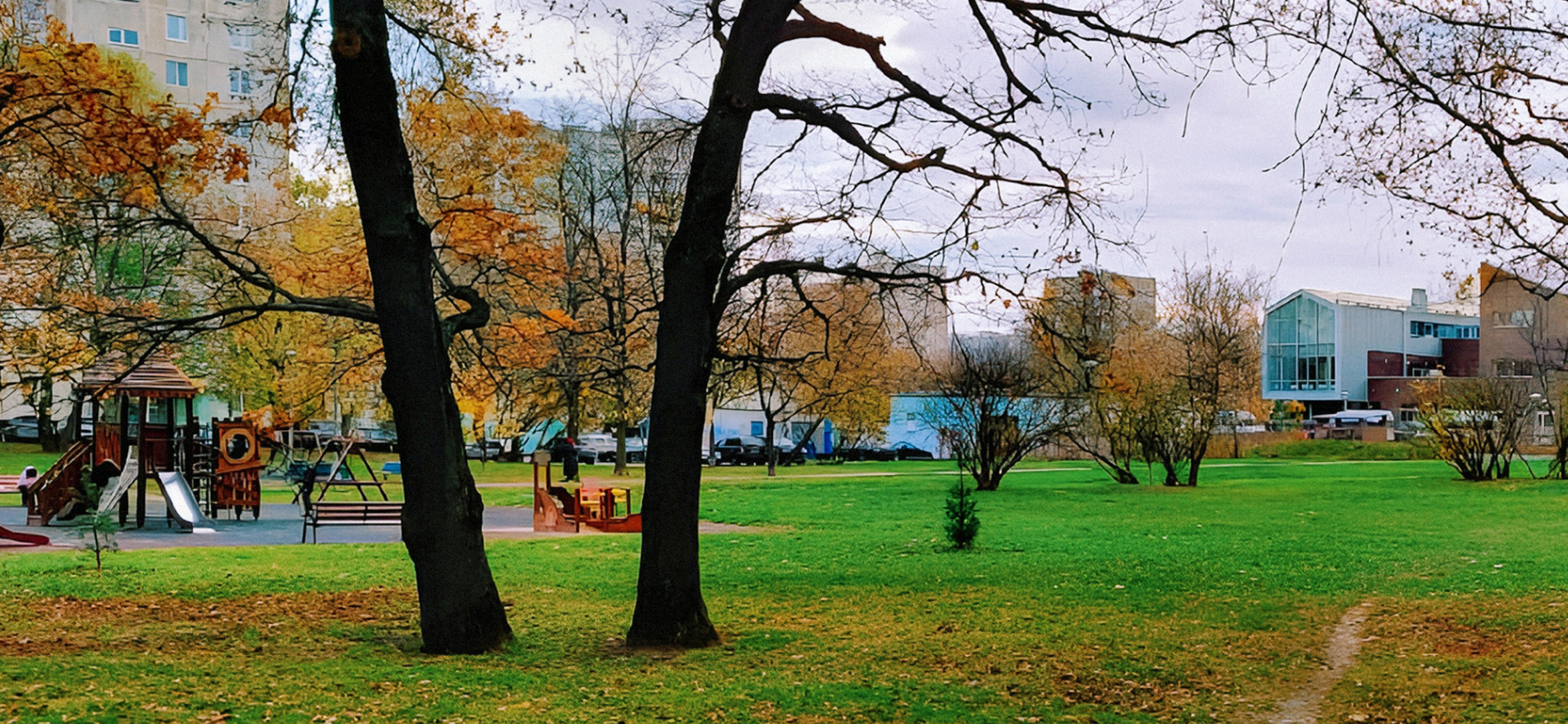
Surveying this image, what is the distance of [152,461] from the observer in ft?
80.5

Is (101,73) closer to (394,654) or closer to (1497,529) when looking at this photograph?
(394,654)

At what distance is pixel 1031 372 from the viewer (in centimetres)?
3319

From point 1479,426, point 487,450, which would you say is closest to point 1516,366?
point 1479,426

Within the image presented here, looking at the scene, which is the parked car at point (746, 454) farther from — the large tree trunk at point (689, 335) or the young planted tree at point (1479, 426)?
the large tree trunk at point (689, 335)

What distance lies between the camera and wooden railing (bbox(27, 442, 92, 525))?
72.7 feet

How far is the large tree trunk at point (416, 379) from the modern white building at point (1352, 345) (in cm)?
7311

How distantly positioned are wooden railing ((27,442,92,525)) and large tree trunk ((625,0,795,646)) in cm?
1606

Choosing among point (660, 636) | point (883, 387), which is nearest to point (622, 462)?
point (883, 387)

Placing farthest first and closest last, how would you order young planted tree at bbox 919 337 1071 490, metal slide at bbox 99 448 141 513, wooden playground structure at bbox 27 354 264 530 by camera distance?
1. young planted tree at bbox 919 337 1071 490
2. wooden playground structure at bbox 27 354 264 530
3. metal slide at bbox 99 448 141 513

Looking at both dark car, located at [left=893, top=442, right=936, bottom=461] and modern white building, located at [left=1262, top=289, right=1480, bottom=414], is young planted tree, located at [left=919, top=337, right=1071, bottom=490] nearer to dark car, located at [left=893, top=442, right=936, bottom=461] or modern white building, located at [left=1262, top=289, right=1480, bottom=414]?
dark car, located at [left=893, top=442, right=936, bottom=461]

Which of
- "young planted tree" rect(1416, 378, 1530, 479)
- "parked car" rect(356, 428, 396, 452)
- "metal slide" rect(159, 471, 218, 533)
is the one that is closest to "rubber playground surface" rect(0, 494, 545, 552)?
"metal slide" rect(159, 471, 218, 533)

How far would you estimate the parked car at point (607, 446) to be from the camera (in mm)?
56688

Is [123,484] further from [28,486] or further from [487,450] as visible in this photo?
[487,450]

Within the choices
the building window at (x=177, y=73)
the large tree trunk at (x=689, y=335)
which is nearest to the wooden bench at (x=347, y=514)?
the large tree trunk at (x=689, y=335)
